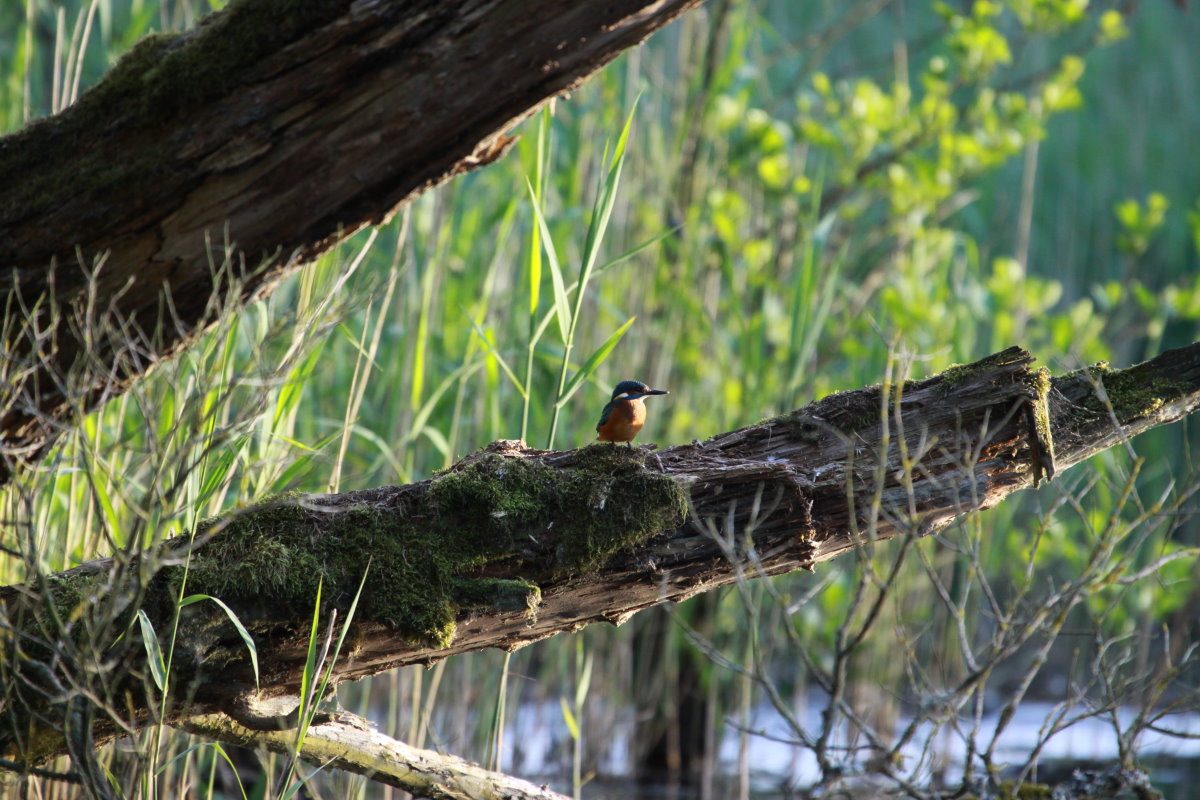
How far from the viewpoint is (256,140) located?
2.04 m

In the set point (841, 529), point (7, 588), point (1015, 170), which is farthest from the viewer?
point (1015, 170)

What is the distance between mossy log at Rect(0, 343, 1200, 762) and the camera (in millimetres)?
1970

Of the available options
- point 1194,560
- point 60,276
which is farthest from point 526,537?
point 1194,560

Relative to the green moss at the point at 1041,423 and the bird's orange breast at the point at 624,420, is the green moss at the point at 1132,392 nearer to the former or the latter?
the green moss at the point at 1041,423

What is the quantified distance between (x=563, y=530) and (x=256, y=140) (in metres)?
1.03

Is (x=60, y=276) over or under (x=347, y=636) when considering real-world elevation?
over

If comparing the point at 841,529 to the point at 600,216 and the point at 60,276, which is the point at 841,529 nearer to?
the point at 600,216

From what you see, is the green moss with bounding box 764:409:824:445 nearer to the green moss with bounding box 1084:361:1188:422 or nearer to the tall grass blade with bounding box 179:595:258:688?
the green moss with bounding box 1084:361:1188:422

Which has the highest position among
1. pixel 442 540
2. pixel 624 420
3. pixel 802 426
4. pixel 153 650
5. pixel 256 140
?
pixel 256 140

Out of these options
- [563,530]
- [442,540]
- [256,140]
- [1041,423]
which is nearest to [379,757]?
[442,540]

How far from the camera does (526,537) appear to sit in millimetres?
2057

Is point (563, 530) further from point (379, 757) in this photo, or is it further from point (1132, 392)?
point (1132, 392)

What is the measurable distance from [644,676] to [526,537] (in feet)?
10.6

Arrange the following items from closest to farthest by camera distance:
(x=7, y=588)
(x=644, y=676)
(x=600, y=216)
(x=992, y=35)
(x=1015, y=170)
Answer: (x=7, y=588)
(x=600, y=216)
(x=992, y=35)
(x=644, y=676)
(x=1015, y=170)
